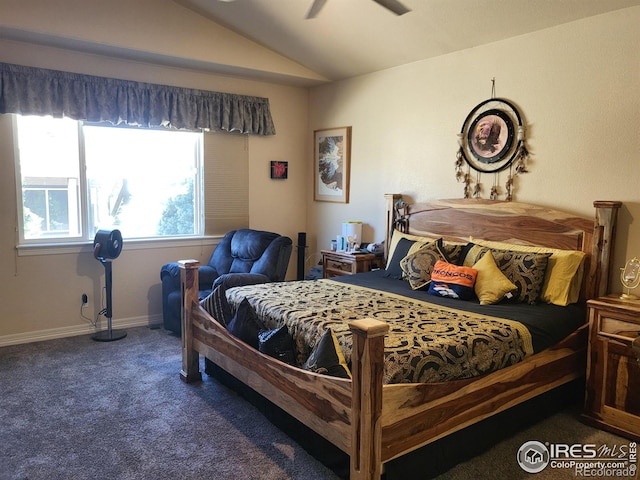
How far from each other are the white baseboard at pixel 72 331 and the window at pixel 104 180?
845 mm

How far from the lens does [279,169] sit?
5.73 metres

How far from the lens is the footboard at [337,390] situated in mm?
1924

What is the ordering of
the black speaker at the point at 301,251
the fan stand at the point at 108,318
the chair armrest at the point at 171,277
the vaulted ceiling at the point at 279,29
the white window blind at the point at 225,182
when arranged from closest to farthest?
1. the vaulted ceiling at the point at 279,29
2. the fan stand at the point at 108,318
3. the chair armrest at the point at 171,277
4. the white window blind at the point at 225,182
5. the black speaker at the point at 301,251

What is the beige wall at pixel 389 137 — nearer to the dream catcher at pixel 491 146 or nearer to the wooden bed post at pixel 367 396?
the dream catcher at pixel 491 146

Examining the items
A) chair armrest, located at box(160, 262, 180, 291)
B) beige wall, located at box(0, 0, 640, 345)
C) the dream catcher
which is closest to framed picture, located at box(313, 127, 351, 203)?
beige wall, located at box(0, 0, 640, 345)

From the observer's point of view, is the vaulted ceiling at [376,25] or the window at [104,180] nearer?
the vaulted ceiling at [376,25]

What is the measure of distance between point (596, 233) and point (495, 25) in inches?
66.8

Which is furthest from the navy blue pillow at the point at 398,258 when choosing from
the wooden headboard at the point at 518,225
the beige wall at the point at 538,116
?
the beige wall at the point at 538,116

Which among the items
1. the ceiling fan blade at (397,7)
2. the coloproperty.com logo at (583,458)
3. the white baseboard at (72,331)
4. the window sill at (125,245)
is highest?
the ceiling fan blade at (397,7)

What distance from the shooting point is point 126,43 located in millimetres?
4184

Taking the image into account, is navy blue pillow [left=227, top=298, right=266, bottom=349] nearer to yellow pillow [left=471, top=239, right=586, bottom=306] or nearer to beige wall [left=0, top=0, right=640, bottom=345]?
yellow pillow [left=471, top=239, right=586, bottom=306]

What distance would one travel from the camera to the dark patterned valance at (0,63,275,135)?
4.09 meters

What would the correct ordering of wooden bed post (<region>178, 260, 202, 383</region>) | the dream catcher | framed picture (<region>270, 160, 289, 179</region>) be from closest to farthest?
wooden bed post (<region>178, 260, 202, 383</region>) → the dream catcher → framed picture (<region>270, 160, 289, 179</region>)

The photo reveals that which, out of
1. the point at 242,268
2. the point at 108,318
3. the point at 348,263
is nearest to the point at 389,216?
the point at 348,263
